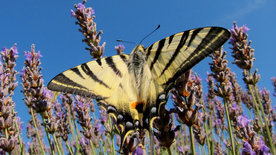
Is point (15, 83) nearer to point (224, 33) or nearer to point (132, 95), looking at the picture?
point (132, 95)

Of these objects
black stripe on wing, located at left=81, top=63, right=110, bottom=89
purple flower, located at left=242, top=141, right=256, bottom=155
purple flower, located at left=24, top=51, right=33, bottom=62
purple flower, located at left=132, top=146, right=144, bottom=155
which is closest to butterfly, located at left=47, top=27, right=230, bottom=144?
→ black stripe on wing, located at left=81, top=63, right=110, bottom=89

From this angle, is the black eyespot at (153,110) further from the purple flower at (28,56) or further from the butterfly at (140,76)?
the purple flower at (28,56)

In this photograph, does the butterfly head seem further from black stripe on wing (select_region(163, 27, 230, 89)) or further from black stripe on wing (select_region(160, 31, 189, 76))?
Answer: black stripe on wing (select_region(163, 27, 230, 89))

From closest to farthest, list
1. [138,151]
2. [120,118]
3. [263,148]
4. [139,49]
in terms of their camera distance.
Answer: [263,148], [138,151], [120,118], [139,49]

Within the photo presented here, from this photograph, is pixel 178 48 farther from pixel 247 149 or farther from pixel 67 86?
pixel 67 86

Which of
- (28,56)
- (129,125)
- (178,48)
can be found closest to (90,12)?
(28,56)

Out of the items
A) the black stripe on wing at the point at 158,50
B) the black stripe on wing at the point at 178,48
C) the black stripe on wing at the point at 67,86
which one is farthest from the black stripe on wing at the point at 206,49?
the black stripe on wing at the point at 67,86

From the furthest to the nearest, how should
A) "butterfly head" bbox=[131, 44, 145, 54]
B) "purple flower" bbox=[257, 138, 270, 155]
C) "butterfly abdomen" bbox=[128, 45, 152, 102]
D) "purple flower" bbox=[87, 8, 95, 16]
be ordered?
"purple flower" bbox=[87, 8, 95, 16], "butterfly head" bbox=[131, 44, 145, 54], "butterfly abdomen" bbox=[128, 45, 152, 102], "purple flower" bbox=[257, 138, 270, 155]
